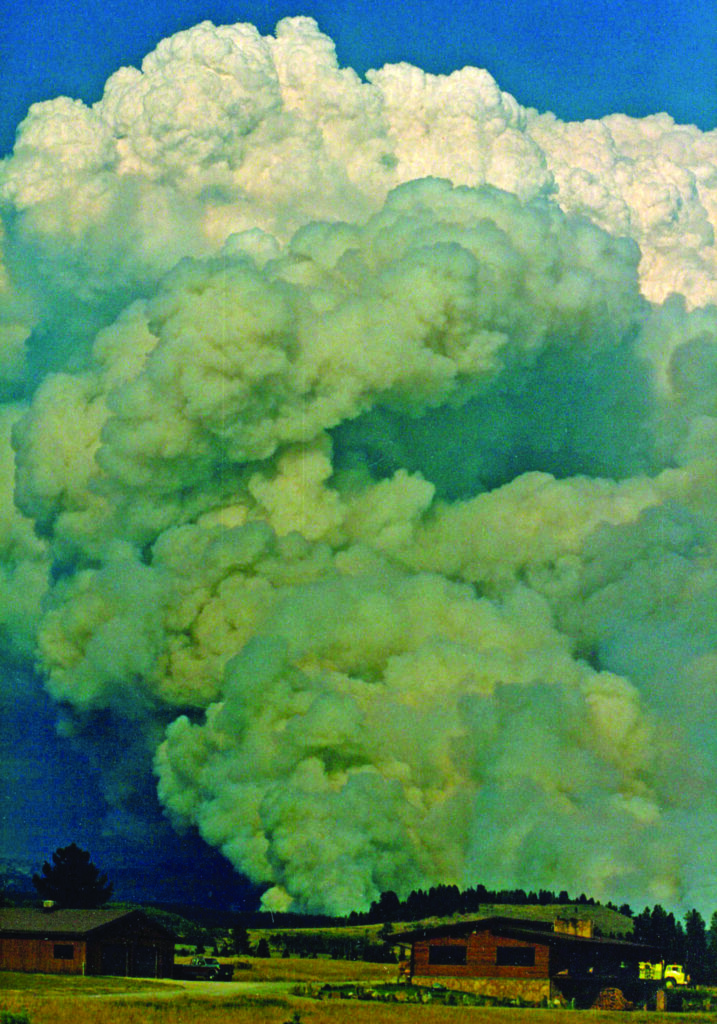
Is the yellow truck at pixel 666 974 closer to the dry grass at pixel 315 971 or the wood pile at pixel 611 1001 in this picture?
the wood pile at pixel 611 1001

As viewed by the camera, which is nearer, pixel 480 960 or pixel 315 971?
pixel 480 960

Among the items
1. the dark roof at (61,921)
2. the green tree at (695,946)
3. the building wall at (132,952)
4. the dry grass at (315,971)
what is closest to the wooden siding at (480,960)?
the dry grass at (315,971)

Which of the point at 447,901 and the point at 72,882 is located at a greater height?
the point at 72,882

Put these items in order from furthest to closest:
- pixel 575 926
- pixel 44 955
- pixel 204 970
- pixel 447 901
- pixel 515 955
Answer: pixel 447 901 < pixel 575 926 < pixel 204 970 < pixel 44 955 < pixel 515 955

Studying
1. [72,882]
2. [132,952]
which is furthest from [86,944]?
[72,882]

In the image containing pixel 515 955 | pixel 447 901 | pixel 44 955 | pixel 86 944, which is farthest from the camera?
pixel 447 901

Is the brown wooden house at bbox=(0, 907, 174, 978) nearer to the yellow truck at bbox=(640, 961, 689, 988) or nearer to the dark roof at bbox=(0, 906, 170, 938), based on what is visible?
the dark roof at bbox=(0, 906, 170, 938)

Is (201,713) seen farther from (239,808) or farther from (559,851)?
(559,851)

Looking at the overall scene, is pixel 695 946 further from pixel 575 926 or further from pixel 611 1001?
pixel 611 1001
